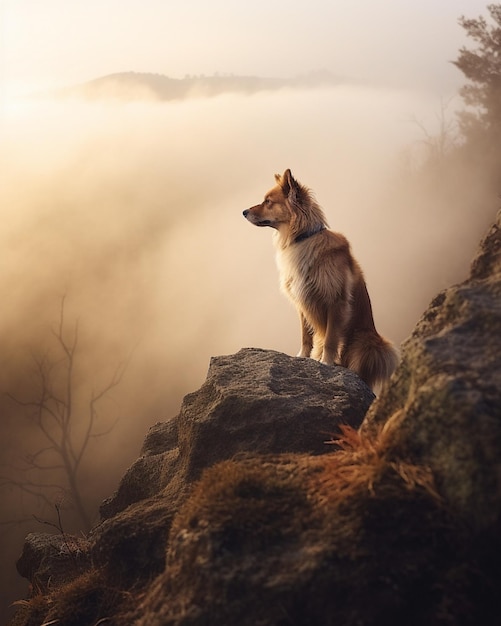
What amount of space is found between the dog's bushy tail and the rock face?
3.01 metres

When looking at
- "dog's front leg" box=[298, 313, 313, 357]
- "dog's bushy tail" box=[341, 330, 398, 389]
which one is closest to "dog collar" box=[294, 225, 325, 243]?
"dog's front leg" box=[298, 313, 313, 357]

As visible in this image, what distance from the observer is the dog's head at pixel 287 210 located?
7.90m

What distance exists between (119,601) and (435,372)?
8.78 ft

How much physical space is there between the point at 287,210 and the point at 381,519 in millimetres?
5066

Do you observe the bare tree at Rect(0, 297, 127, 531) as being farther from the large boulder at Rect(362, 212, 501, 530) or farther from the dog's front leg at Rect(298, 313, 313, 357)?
the large boulder at Rect(362, 212, 501, 530)

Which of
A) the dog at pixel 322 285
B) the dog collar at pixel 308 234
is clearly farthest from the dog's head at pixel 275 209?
the dog collar at pixel 308 234

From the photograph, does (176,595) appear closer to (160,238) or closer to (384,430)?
(384,430)

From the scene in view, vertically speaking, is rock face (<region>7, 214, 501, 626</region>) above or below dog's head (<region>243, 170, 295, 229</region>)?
below

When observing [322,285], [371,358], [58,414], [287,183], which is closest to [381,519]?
[371,358]

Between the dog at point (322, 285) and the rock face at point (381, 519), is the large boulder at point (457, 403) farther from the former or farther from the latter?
the dog at point (322, 285)

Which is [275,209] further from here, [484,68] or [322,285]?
[484,68]

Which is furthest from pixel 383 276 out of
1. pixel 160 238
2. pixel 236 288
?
pixel 160 238

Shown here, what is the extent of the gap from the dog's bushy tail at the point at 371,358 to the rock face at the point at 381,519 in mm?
3007

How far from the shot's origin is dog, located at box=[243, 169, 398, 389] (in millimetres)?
7594
